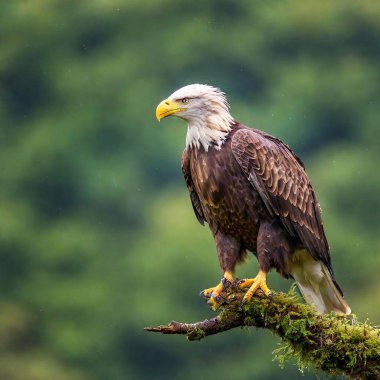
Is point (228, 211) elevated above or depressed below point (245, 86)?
below

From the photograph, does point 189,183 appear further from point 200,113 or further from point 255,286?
point 255,286

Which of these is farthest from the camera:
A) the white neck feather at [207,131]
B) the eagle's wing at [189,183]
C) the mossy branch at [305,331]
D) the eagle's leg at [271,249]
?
the eagle's wing at [189,183]

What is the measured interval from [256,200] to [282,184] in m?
0.19

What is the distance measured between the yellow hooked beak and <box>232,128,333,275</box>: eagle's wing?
1.16 feet

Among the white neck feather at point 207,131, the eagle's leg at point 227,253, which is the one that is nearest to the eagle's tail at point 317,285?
the eagle's leg at point 227,253

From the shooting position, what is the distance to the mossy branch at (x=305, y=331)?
187 inches

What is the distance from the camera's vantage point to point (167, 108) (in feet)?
17.5

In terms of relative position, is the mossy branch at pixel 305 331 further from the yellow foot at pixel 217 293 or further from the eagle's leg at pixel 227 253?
the eagle's leg at pixel 227 253

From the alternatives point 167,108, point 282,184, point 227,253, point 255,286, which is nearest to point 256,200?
point 282,184

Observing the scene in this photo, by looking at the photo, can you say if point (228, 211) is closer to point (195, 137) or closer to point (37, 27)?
point (195, 137)

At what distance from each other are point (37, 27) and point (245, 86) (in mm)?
3127

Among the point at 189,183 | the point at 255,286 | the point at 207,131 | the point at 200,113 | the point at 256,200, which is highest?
the point at 200,113

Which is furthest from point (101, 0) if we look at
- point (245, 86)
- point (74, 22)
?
point (245, 86)

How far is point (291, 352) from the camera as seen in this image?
4.99m
